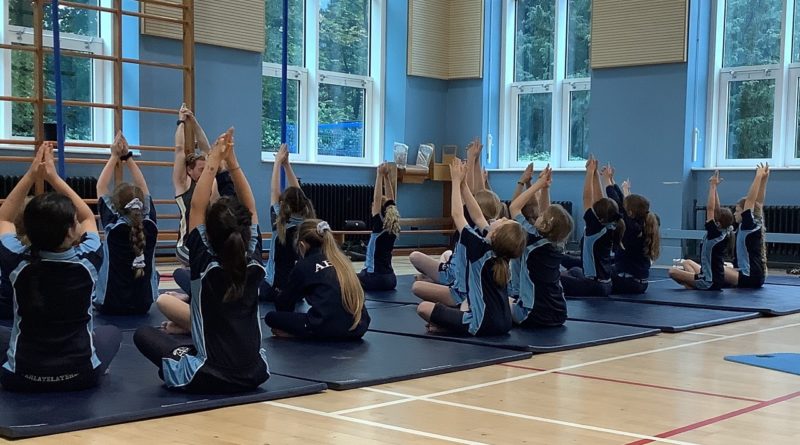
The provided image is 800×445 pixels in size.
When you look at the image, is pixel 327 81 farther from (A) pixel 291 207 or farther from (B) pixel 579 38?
(A) pixel 291 207

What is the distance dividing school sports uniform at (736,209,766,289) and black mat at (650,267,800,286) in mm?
640

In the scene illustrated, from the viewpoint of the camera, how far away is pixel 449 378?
3664mm

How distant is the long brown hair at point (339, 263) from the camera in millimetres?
4156

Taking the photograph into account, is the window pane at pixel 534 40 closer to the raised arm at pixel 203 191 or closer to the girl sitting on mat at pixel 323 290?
the girl sitting on mat at pixel 323 290

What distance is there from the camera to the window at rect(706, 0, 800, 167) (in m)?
10.3

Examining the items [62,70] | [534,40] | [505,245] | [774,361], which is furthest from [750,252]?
[62,70]

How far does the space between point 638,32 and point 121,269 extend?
7.74 m

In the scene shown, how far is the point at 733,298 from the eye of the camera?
262 inches

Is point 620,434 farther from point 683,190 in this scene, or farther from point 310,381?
point 683,190

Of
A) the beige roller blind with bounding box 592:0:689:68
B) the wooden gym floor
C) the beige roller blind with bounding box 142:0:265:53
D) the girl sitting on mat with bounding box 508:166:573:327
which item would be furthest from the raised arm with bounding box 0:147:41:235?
the beige roller blind with bounding box 592:0:689:68

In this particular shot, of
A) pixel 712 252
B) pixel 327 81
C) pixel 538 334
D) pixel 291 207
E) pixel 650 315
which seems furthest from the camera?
pixel 327 81

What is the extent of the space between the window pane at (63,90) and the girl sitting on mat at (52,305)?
5981mm

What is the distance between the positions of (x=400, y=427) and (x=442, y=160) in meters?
9.67

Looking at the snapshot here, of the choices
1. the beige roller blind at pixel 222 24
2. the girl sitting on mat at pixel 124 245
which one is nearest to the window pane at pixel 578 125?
the beige roller blind at pixel 222 24
